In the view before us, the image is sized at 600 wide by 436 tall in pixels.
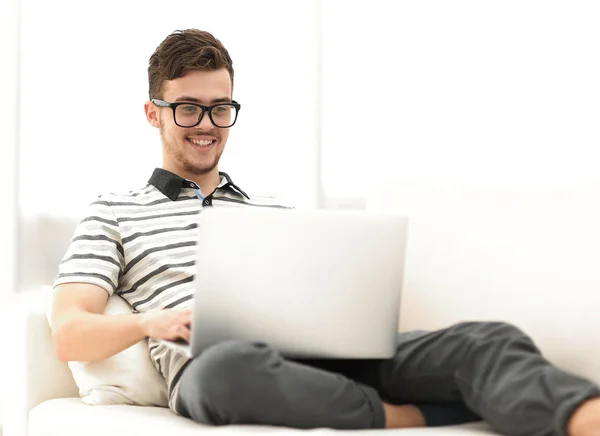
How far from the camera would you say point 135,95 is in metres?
2.75

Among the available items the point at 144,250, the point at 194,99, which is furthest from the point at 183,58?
the point at 144,250

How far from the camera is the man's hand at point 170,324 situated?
1.46m

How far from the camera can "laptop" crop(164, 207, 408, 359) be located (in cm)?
135

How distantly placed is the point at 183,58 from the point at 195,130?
173 millimetres

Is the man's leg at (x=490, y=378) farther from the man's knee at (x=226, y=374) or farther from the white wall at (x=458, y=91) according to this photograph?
the white wall at (x=458, y=91)

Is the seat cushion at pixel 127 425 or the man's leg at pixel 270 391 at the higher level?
the man's leg at pixel 270 391

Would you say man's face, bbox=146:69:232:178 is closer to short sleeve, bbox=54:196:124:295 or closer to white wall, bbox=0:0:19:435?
short sleeve, bbox=54:196:124:295

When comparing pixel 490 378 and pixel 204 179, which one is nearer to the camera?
pixel 490 378

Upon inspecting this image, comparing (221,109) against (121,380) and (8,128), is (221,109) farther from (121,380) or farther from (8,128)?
(8,128)

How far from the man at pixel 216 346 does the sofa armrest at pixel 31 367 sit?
16 centimetres

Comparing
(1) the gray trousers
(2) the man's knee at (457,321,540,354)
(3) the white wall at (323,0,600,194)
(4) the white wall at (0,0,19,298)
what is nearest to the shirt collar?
(3) the white wall at (323,0,600,194)

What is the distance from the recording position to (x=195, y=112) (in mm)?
2051

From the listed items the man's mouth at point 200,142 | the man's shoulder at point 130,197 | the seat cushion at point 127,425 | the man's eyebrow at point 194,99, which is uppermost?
the man's eyebrow at point 194,99

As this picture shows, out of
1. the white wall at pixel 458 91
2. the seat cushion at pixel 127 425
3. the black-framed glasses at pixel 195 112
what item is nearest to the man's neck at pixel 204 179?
the black-framed glasses at pixel 195 112
